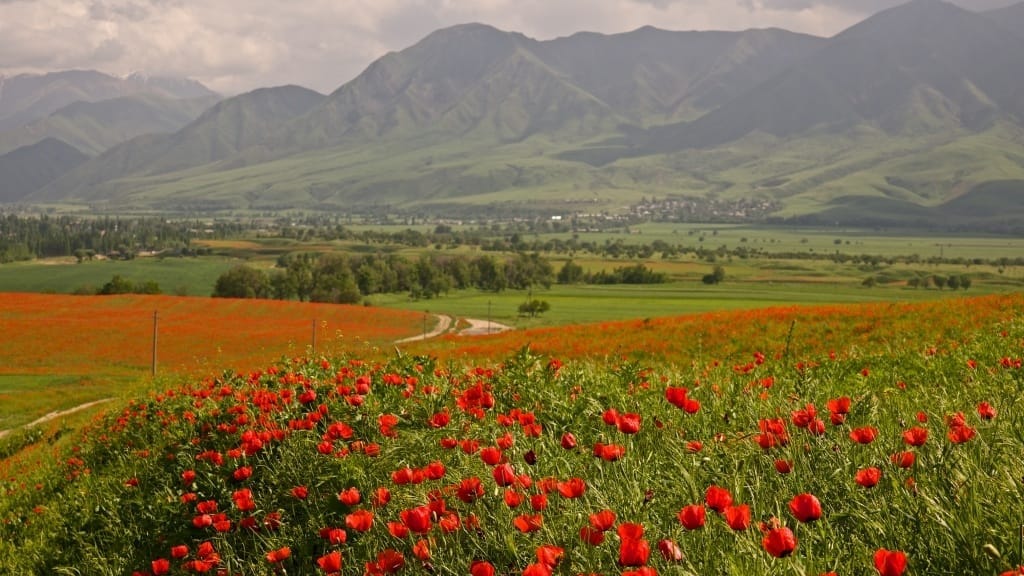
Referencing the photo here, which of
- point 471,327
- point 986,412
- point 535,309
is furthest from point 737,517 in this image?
point 535,309

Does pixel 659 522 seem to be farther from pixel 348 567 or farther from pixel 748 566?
pixel 348 567

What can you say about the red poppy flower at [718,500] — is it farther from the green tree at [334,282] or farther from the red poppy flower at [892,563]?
the green tree at [334,282]

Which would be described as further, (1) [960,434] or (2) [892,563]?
(1) [960,434]

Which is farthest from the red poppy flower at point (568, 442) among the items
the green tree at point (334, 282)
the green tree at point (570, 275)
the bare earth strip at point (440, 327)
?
→ the green tree at point (570, 275)

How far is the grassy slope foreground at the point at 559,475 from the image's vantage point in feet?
13.9

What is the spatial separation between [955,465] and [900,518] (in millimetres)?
736

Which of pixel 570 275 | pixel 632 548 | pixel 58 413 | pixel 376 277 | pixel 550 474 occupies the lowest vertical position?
pixel 570 275

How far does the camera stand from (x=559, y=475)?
588 centimetres

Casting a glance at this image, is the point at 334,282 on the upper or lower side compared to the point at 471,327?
upper

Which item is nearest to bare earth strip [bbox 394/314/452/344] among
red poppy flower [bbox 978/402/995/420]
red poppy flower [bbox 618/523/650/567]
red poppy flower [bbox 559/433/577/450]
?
red poppy flower [bbox 559/433/577/450]

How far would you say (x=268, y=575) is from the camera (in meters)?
5.88

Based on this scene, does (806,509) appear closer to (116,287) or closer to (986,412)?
(986,412)

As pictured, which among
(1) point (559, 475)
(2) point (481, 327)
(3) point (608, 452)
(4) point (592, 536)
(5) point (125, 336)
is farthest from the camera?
(2) point (481, 327)

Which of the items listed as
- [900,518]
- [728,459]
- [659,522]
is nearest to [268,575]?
[659,522]
